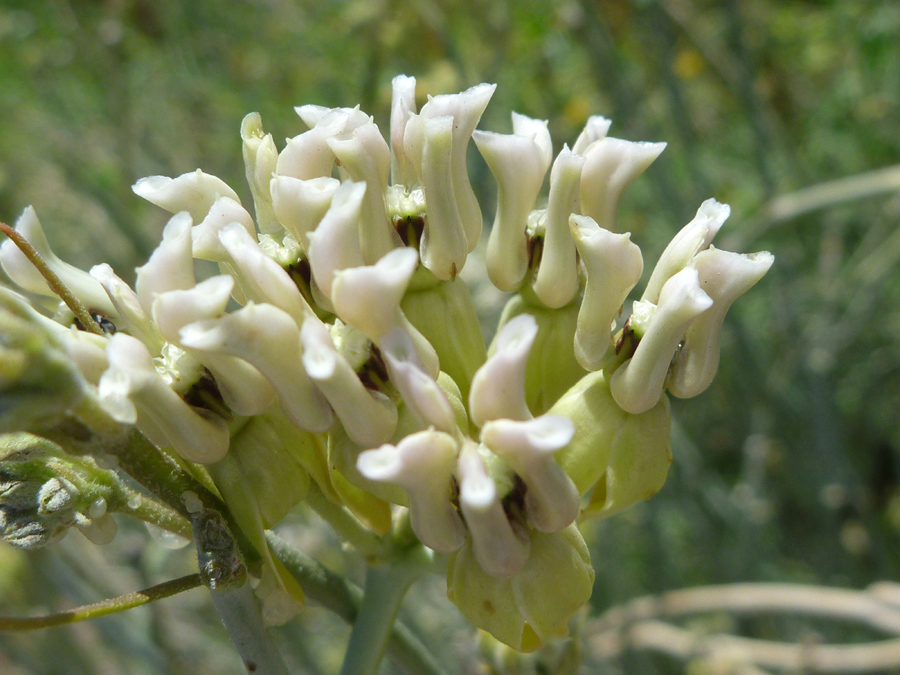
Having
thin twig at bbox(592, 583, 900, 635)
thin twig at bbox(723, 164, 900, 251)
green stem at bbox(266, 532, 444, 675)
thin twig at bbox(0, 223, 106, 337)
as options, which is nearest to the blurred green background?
thin twig at bbox(723, 164, 900, 251)

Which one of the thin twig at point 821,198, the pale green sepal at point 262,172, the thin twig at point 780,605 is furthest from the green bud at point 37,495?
the thin twig at point 821,198

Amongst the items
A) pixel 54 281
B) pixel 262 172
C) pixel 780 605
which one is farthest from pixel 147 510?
pixel 780 605

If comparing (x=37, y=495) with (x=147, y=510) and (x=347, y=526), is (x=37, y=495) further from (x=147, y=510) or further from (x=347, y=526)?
(x=347, y=526)

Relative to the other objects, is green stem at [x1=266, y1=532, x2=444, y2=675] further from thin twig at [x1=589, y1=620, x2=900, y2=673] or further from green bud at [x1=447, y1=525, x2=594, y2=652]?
thin twig at [x1=589, y1=620, x2=900, y2=673]

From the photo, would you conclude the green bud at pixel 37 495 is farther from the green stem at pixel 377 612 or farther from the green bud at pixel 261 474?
the green stem at pixel 377 612

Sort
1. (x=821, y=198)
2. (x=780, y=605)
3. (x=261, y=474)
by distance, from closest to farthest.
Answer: (x=261, y=474) < (x=780, y=605) < (x=821, y=198)

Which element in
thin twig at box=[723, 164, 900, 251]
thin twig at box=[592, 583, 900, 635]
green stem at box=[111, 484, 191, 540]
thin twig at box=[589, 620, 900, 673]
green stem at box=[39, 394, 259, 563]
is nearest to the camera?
green stem at box=[39, 394, 259, 563]
